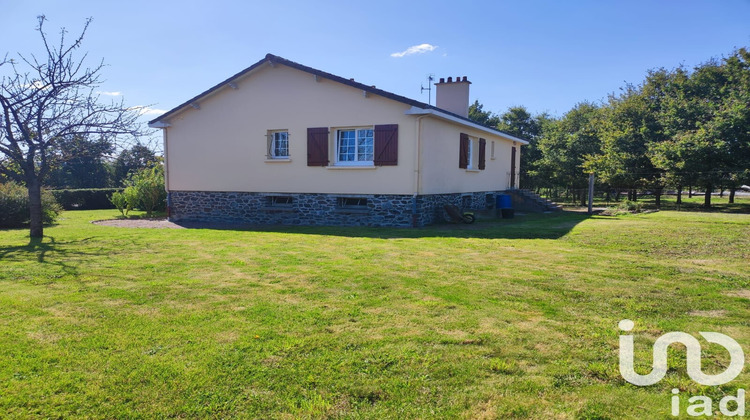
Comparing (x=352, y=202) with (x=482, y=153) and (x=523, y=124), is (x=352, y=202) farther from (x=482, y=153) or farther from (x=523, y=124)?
(x=523, y=124)

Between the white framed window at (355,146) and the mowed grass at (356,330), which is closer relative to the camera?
the mowed grass at (356,330)

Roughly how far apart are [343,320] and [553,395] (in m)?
1.97

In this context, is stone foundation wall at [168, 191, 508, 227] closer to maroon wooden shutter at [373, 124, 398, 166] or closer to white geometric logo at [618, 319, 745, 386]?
maroon wooden shutter at [373, 124, 398, 166]

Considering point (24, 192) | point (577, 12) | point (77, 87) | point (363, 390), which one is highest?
point (577, 12)

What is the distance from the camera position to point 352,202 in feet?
44.7

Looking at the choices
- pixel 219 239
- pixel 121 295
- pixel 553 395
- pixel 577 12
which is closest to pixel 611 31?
pixel 577 12

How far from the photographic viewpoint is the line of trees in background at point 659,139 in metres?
18.2

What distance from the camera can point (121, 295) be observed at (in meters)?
4.99

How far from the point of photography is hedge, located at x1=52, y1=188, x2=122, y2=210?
2451cm

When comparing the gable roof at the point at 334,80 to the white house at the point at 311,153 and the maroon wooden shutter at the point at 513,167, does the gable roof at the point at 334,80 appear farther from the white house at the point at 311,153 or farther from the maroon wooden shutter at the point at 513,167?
the maroon wooden shutter at the point at 513,167

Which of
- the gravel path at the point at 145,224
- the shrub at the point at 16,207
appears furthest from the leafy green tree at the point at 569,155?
the shrub at the point at 16,207

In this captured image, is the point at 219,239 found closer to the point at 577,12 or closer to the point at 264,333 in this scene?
the point at 264,333

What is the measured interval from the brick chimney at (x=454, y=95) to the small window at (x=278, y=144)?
7276mm

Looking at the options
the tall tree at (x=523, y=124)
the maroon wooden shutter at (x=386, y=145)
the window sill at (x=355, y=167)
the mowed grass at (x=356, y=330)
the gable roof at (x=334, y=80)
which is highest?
the tall tree at (x=523, y=124)
